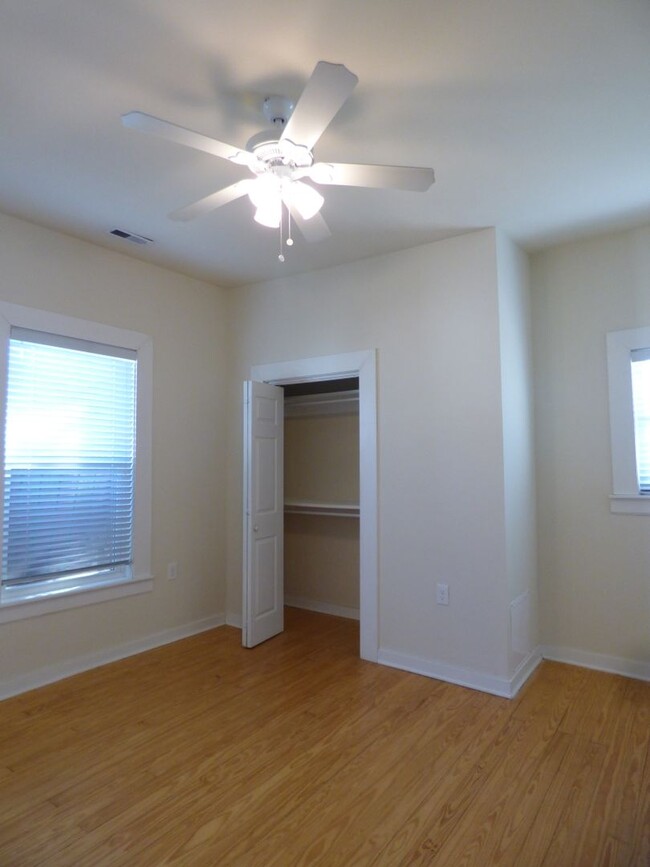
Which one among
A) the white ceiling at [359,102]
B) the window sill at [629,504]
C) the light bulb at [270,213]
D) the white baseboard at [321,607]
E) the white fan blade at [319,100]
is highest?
the white ceiling at [359,102]

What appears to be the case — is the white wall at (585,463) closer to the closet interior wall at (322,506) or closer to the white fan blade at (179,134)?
the closet interior wall at (322,506)

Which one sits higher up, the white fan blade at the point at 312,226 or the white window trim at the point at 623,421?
the white fan blade at the point at 312,226

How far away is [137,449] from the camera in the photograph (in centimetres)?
382

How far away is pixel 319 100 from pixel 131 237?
223cm

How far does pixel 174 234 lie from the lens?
11.3ft

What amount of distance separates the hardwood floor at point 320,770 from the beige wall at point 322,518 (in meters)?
1.40

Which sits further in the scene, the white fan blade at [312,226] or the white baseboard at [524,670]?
the white baseboard at [524,670]

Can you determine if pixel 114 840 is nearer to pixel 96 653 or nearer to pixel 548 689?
pixel 96 653

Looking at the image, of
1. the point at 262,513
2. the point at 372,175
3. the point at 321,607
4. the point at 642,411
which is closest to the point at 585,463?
the point at 642,411

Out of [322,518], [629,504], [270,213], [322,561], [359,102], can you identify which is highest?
[359,102]

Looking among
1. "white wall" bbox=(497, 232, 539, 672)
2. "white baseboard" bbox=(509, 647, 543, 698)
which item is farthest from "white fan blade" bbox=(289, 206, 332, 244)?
"white baseboard" bbox=(509, 647, 543, 698)

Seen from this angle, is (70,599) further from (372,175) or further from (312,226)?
(372,175)

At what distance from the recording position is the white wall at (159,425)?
3242 mm

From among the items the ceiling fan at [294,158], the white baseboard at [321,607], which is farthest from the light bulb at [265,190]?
the white baseboard at [321,607]
